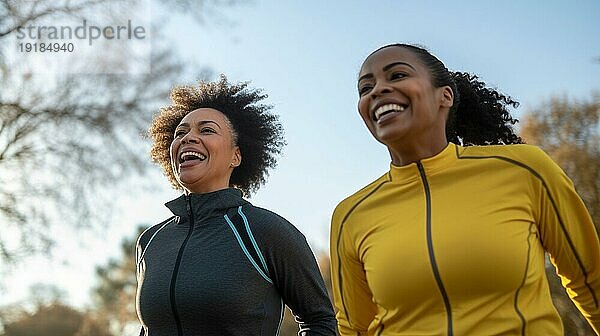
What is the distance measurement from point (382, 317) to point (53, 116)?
24.3 ft

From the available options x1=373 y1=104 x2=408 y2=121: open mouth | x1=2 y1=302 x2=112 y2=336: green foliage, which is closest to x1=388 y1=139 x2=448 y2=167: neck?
x1=373 y1=104 x2=408 y2=121: open mouth

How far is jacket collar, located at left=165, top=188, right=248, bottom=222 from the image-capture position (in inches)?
131

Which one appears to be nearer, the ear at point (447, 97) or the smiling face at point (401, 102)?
the smiling face at point (401, 102)

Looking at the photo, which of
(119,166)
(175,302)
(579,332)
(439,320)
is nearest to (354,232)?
(439,320)

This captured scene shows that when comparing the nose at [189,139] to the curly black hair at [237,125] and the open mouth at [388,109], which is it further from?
the open mouth at [388,109]

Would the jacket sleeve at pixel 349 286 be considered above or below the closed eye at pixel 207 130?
below

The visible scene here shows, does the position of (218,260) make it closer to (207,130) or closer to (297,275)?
(297,275)

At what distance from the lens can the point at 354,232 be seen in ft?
8.24

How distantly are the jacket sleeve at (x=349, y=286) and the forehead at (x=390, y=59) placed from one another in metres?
0.45

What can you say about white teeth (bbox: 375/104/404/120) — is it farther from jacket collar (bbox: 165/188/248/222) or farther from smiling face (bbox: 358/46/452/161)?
jacket collar (bbox: 165/188/248/222)

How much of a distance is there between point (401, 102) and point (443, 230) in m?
0.43

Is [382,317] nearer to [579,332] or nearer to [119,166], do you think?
[119,166]

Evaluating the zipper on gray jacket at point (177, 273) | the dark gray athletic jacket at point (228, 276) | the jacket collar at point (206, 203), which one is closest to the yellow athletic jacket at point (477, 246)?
the dark gray athletic jacket at point (228, 276)

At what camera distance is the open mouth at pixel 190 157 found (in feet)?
11.3
